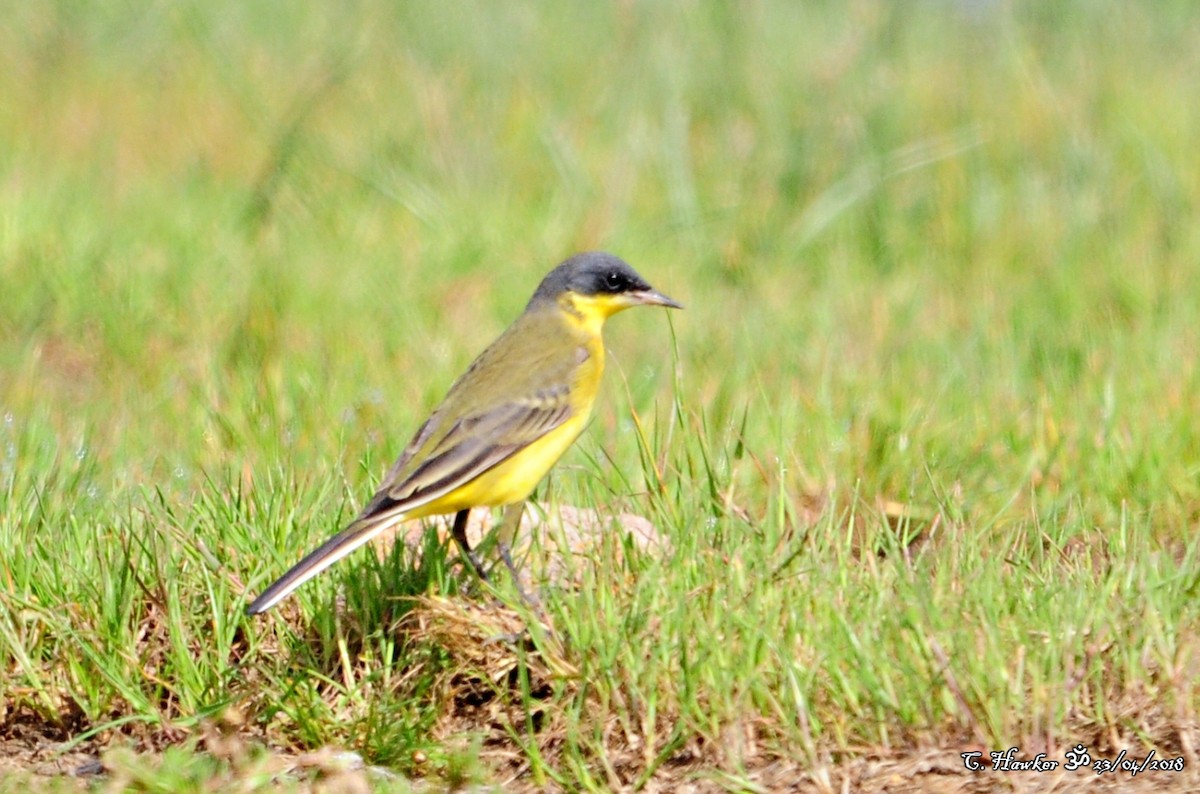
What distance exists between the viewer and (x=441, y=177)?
9445 mm

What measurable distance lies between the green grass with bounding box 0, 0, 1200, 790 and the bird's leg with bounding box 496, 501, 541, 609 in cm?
11

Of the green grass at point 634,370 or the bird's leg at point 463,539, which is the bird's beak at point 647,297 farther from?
the bird's leg at point 463,539

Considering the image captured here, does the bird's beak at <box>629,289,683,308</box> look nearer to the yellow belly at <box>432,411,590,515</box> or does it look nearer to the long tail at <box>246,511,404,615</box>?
the yellow belly at <box>432,411,590,515</box>

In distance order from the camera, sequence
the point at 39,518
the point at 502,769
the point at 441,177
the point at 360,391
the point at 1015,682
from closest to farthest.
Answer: the point at 1015,682 → the point at 502,769 → the point at 39,518 → the point at 360,391 → the point at 441,177

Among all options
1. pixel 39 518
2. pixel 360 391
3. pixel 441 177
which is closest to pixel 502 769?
pixel 39 518

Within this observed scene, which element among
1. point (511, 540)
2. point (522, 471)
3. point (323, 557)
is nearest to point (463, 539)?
point (511, 540)

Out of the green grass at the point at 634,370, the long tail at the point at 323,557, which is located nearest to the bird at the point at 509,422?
the long tail at the point at 323,557

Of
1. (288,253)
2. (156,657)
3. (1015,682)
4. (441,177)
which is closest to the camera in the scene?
(1015,682)

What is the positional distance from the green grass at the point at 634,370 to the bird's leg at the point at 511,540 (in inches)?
4.5

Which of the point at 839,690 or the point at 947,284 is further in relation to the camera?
the point at 947,284

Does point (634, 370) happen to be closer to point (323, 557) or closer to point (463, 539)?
point (463, 539)

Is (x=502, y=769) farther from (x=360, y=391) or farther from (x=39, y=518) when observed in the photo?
(x=360, y=391)

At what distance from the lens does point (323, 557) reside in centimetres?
429

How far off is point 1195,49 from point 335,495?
798 centimetres
